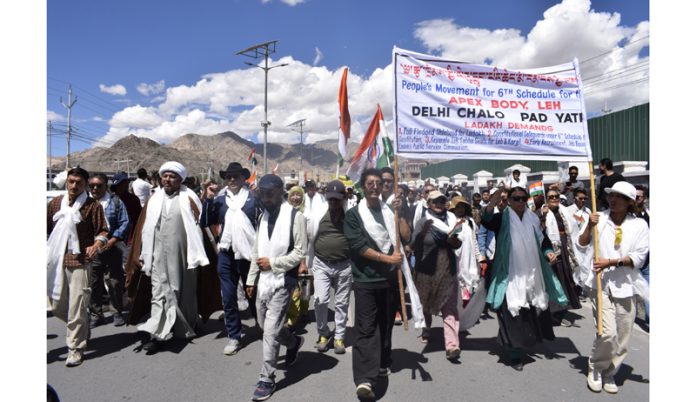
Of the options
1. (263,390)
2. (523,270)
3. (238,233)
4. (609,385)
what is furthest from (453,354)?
(238,233)

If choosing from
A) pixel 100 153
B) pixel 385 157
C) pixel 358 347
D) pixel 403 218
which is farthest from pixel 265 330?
pixel 100 153

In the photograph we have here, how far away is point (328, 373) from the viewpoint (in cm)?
402

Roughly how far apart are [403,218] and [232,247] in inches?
78.6

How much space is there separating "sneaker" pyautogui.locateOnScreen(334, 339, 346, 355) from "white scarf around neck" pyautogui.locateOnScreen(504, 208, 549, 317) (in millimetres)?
1775

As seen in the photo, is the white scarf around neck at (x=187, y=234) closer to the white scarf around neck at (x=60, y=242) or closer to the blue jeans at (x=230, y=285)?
the blue jeans at (x=230, y=285)

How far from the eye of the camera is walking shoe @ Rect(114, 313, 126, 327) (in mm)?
5520

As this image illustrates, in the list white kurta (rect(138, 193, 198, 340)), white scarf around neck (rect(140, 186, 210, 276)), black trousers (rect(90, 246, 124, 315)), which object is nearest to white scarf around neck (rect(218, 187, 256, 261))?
white scarf around neck (rect(140, 186, 210, 276))

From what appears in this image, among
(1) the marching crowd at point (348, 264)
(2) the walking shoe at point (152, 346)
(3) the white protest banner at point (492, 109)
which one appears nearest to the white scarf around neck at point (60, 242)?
(1) the marching crowd at point (348, 264)

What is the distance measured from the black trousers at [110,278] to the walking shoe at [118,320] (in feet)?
0.21

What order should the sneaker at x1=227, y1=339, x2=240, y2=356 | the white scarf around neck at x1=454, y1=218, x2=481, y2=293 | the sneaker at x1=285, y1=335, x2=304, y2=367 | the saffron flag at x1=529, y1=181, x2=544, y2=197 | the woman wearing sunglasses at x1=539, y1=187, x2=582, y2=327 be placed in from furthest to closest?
1. the saffron flag at x1=529, y1=181, x2=544, y2=197
2. the woman wearing sunglasses at x1=539, y1=187, x2=582, y2=327
3. the white scarf around neck at x1=454, y1=218, x2=481, y2=293
4. the sneaker at x1=227, y1=339, x2=240, y2=356
5. the sneaker at x1=285, y1=335, x2=304, y2=367

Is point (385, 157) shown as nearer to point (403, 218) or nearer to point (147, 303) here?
point (403, 218)

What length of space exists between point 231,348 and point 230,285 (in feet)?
2.18

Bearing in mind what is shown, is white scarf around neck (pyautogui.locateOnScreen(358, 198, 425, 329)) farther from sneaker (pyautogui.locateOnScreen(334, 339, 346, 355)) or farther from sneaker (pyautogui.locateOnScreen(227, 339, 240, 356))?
sneaker (pyautogui.locateOnScreen(227, 339, 240, 356))

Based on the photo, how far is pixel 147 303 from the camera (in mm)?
5004
